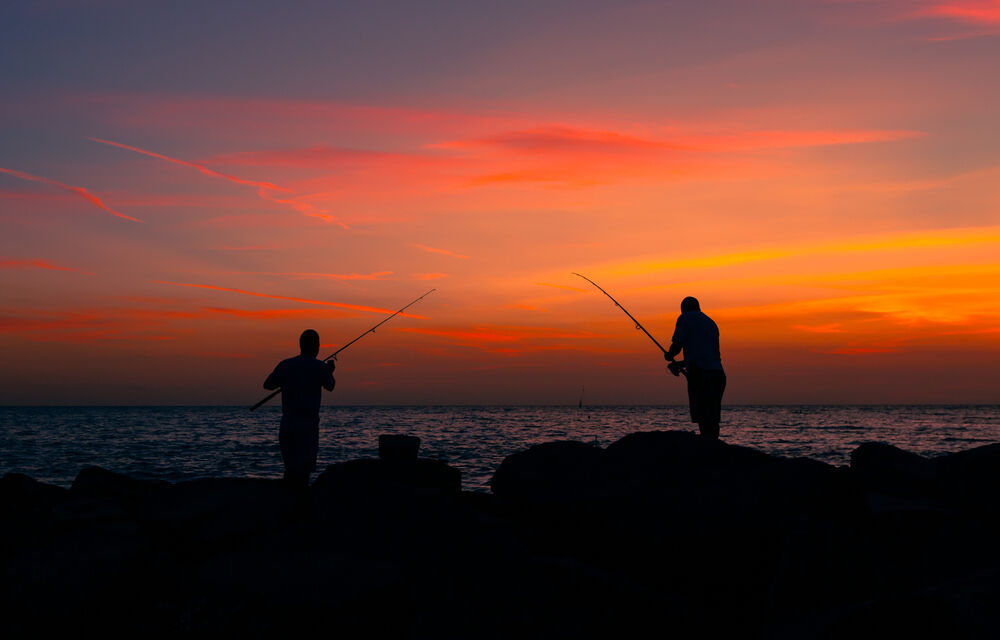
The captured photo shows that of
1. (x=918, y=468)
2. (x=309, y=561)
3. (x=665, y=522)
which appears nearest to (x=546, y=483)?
(x=665, y=522)

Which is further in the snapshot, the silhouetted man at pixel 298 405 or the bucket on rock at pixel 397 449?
the bucket on rock at pixel 397 449

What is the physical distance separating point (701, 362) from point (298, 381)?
4192 mm

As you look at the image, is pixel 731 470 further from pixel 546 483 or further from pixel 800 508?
pixel 546 483

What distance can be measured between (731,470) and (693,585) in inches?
39.5

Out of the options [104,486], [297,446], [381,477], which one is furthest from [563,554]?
[104,486]

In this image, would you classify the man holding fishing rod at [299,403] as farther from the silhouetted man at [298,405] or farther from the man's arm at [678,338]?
the man's arm at [678,338]

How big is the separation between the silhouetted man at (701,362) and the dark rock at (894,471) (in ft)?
4.80

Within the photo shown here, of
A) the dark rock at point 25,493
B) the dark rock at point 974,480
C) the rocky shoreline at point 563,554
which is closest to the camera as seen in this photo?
the rocky shoreline at point 563,554

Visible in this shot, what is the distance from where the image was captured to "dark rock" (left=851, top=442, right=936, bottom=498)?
638 centimetres

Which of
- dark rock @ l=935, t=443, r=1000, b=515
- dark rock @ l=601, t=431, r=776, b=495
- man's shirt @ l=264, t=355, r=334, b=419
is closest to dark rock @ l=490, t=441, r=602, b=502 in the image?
dark rock @ l=601, t=431, r=776, b=495

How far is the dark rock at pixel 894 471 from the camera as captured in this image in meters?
6.38

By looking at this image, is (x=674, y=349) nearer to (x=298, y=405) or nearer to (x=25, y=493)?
(x=298, y=405)

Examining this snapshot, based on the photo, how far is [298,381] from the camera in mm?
6535

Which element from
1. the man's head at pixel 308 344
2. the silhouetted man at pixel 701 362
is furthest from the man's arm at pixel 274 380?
the silhouetted man at pixel 701 362
